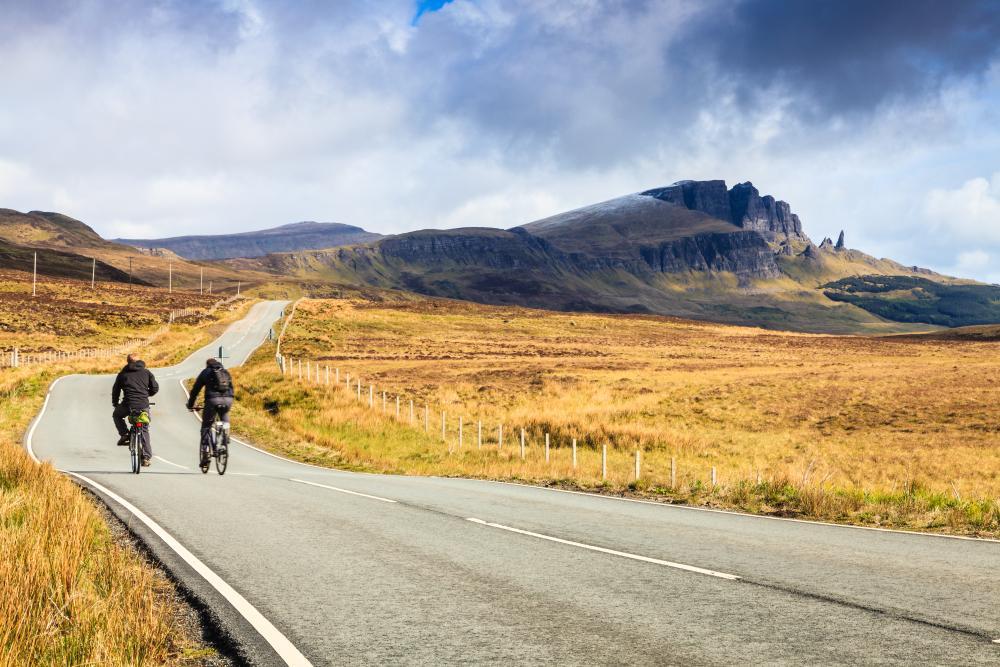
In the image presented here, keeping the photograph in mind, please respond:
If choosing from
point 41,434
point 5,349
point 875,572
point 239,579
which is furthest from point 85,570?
point 5,349

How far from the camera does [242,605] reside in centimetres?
647

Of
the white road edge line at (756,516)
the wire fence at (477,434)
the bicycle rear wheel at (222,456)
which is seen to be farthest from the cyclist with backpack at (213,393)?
the wire fence at (477,434)

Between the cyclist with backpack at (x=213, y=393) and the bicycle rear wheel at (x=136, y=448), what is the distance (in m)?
1.29

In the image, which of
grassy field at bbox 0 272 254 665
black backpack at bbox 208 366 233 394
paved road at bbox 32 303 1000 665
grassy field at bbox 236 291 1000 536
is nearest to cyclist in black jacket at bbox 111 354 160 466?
black backpack at bbox 208 366 233 394

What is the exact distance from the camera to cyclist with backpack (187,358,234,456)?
17.7 m

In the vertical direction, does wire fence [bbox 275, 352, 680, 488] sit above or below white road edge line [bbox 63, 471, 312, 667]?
below

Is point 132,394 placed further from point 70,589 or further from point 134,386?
point 70,589

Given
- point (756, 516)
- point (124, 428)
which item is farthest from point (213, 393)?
point (756, 516)

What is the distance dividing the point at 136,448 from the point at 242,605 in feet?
42.0

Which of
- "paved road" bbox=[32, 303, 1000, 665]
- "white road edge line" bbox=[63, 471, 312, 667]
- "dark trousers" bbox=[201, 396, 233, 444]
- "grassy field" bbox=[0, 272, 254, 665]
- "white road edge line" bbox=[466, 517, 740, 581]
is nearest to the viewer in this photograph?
"grassy field" bbox=[0, 272, 254, 665]

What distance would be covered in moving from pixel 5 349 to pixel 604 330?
233 feet

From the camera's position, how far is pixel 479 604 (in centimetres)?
649

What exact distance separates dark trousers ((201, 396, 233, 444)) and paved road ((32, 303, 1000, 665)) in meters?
4.14

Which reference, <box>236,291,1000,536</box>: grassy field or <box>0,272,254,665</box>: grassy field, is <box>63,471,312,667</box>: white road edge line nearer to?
<box>0,272,254,665</box>: grassy field
